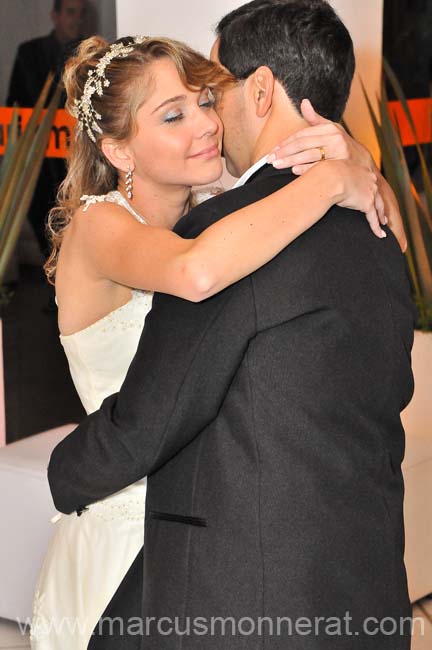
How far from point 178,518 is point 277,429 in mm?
227

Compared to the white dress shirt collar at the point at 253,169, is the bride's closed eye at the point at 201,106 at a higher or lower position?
lower

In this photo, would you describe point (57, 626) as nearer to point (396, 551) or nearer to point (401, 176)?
point (396, 551)

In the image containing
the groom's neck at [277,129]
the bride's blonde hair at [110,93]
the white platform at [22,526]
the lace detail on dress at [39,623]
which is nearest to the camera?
the groom's neck at [277,129]

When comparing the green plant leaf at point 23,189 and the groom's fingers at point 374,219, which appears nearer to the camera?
the groom's fingers at point 374,219

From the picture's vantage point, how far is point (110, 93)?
2113 millimetres

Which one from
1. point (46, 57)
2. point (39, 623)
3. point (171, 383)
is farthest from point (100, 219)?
point (46, 57)

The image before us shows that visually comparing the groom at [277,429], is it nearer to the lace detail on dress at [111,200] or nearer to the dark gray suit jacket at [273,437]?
the dark gray suit jacket at [273,437]

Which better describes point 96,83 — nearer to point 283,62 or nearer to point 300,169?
point 283,62

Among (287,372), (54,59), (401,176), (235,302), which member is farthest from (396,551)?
(54,59)

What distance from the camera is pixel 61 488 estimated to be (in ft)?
5.93

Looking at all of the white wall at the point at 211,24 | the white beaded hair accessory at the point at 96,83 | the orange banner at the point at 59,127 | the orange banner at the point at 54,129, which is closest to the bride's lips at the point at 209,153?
the white beaded hair accessory at the point at 96,83

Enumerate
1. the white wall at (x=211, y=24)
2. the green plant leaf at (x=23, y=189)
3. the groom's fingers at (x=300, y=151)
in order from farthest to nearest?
1. the green plant leaf at (x=23, y=189)
2. the white wall at (x=211, y=24)
3. the groom's fingers at (x=300, y=151)

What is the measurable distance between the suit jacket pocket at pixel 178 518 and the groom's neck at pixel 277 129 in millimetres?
591

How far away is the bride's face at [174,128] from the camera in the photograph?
207 centimetres
